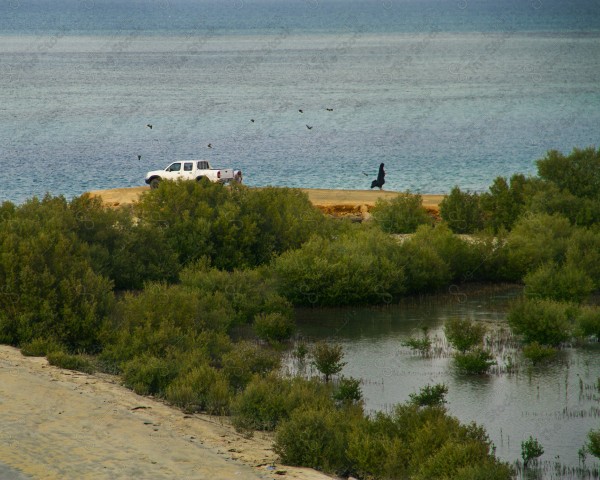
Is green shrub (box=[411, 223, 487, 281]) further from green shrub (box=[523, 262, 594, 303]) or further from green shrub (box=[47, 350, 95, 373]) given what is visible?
green shrub (box=[47, 350, 95, 373])

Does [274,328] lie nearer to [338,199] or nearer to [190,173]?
[338,199]

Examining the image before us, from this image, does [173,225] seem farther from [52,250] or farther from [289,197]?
[52,250]

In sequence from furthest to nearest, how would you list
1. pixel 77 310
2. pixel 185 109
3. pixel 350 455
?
pixel 185 109
pixel 77 310
pixel 350 455

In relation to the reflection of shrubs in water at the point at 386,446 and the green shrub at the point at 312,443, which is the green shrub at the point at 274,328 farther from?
the green shrub at the point at 312,443

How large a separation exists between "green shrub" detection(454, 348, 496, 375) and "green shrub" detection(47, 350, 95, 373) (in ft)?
23.5

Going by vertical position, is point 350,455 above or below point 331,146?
below

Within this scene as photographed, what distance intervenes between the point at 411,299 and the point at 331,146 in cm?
5804

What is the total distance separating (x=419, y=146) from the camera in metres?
86.2

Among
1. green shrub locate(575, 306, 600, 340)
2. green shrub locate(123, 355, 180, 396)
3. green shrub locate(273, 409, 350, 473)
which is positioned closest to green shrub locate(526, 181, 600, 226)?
green shrub locate(575, 306, 600, 340)

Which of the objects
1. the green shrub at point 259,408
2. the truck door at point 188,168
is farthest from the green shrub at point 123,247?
the truck door at point 188,168

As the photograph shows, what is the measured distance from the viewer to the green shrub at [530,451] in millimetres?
15719

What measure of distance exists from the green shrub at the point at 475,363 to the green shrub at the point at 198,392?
17.3ft

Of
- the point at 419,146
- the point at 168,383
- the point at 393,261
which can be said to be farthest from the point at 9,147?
the point at 168,383

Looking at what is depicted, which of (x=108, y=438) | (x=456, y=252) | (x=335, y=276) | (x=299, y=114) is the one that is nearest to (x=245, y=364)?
(x=108, y=438)
